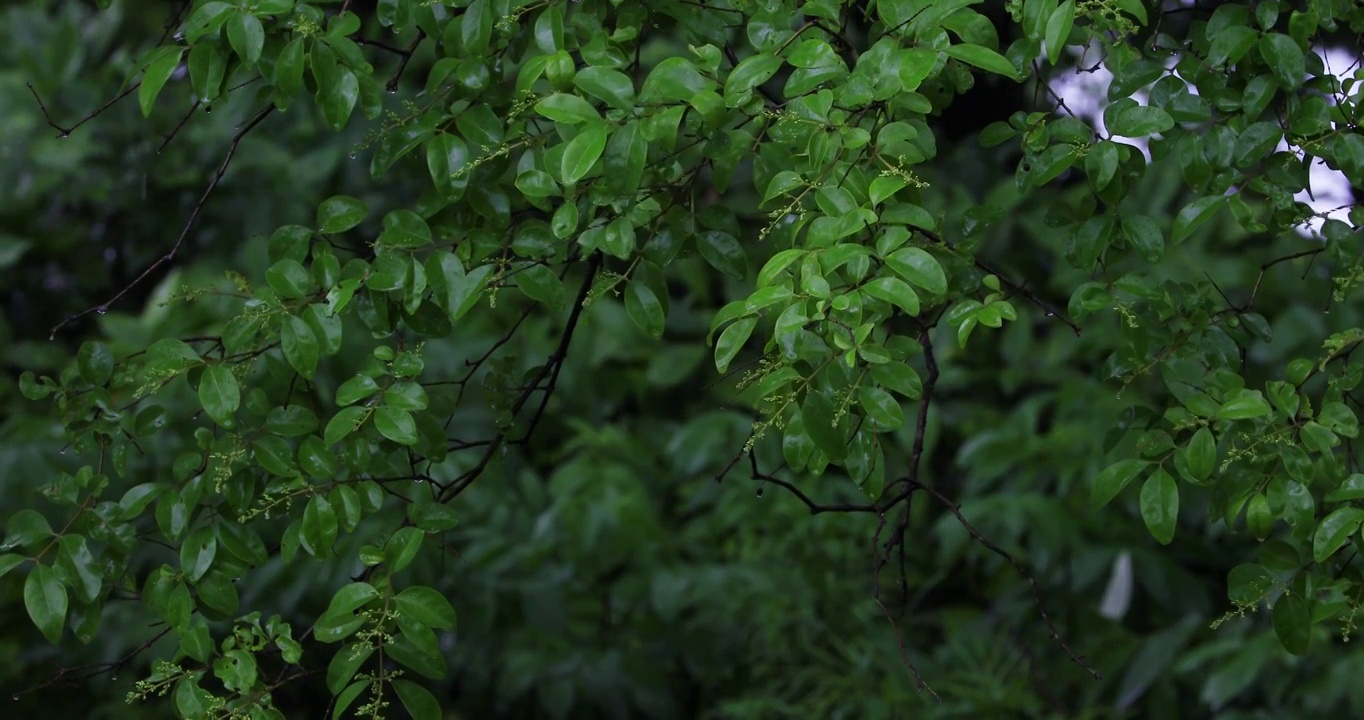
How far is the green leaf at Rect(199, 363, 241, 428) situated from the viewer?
1194 millimetres

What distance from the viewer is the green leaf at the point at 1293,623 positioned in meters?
1.16

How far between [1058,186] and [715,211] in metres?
3.04

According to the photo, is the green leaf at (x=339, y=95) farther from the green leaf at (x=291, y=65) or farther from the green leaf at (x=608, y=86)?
the green leaf at (x=608, y=86)

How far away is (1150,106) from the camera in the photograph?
3.86 feet

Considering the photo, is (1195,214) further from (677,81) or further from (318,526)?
(318,526)

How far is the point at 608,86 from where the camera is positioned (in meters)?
1.09

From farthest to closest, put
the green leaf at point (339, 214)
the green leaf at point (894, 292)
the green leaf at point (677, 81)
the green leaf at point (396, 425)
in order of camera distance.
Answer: the green leaf at point (339, 214) → the green leaf at point (396, 425) → the green leaf at point (677, 81) → the green leaf at point (894, 292)

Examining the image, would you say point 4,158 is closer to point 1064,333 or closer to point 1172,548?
point 1064,333

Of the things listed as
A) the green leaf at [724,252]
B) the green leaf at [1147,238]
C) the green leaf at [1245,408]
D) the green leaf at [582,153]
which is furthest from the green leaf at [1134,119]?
the green leaf at [582,153]

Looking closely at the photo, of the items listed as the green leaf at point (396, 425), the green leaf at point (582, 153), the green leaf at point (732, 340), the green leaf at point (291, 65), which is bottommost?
the green leaf at point (396, 425)

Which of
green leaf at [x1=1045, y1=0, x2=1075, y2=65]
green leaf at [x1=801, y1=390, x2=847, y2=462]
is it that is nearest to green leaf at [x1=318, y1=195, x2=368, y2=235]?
green leaf at [x1=801, y1=390, x2=847, y2=462]

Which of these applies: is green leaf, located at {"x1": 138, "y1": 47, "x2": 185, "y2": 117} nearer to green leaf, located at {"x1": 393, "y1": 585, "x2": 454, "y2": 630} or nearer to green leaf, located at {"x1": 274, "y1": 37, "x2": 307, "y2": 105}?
green leaf, located at {"x1": 274, "y1": 37, "x2": 307, "y2": 105}

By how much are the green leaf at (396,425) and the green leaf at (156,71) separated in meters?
→ 0.33

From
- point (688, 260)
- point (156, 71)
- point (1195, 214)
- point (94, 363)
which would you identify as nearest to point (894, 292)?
point (1195, 214)
